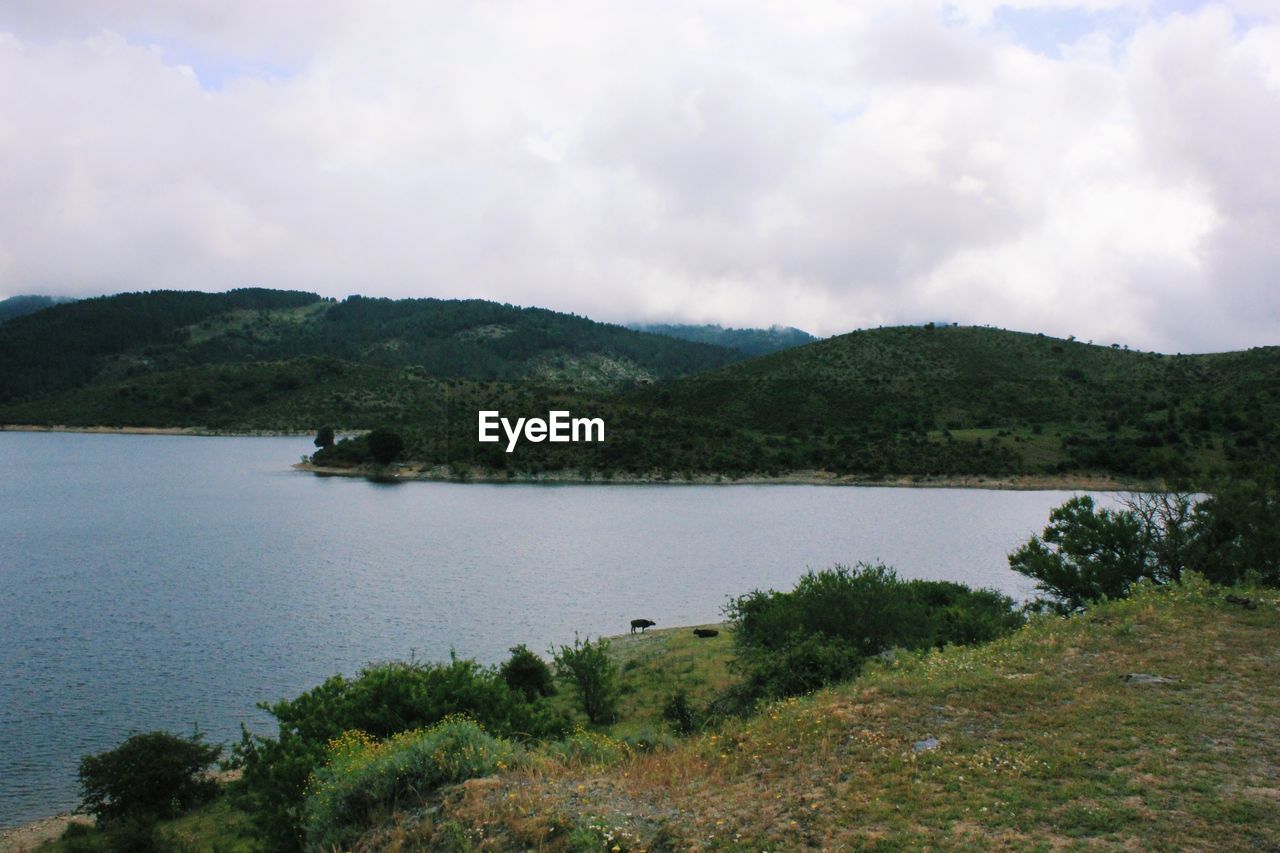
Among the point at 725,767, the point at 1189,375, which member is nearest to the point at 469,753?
the point at 725,767

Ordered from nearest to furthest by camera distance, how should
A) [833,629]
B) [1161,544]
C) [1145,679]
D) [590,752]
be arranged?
[590,752] → [1145,679] → [833,629] → [1161,544]

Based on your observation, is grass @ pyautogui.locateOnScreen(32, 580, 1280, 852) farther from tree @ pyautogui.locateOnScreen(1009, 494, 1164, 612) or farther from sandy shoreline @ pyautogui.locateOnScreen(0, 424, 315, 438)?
sandy shoreline @ pyautogui.locateOnScreen(0, 424, 315, 438)

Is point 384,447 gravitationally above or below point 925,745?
above

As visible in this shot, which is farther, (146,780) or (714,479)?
(714,479)

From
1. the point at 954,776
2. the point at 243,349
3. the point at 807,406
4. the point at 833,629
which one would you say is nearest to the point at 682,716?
the point at 833,629

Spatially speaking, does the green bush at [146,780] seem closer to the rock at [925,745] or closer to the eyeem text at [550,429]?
the rock at [925,745]

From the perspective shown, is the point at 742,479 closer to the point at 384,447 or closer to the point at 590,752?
the point at 384,447

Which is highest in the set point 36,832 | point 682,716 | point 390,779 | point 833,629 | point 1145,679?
point 1145,679

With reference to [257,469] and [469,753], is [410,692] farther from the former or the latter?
[257,469]

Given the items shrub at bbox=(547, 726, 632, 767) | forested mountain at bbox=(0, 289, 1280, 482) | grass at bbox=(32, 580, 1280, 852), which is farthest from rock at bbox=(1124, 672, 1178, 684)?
forested mountain at bbox=(0, 289, 1280, 482)
